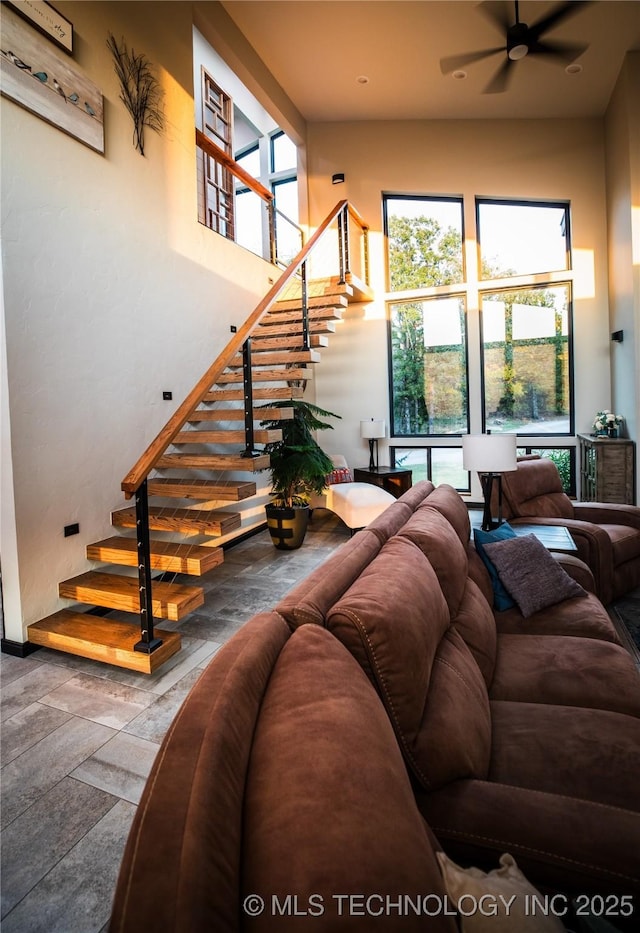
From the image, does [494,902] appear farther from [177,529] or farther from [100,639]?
[177,529]

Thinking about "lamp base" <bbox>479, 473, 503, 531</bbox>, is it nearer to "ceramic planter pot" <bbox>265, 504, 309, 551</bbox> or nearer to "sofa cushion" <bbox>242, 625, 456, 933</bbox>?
"ceramic planter pot" <bbox>265, 504, 309, 551</bbox>

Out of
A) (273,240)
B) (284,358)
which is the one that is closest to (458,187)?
(273,240)

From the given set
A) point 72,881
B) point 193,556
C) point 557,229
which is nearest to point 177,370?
point 193,556

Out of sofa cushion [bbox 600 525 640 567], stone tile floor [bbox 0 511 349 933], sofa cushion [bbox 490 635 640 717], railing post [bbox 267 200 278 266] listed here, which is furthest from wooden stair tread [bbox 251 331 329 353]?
sofa cushion [bbox 490 635 640 717]

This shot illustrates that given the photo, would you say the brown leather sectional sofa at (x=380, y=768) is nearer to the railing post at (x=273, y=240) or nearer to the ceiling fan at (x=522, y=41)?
the ceiling fan at (x=522, y=41)

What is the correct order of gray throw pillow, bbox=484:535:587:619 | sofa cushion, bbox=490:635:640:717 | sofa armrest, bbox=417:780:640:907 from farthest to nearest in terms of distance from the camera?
gray throw pillow, bbox=484:535:587:619 → sofa cushion, bbox=490:635:640:717 → sofa armrest, bbox=417:780:640:907

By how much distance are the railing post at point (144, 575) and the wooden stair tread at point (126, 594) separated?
160mm

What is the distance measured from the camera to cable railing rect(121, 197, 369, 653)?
8.66 feet

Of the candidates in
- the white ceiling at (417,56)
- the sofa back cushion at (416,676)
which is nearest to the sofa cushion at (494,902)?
the sofa back cushion at (416,676)

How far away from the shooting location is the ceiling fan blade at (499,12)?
14.6 ft

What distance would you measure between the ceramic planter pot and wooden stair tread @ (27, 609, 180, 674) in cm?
207

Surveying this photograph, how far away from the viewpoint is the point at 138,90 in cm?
388

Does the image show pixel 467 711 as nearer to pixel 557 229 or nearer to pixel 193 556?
pixel 193 556

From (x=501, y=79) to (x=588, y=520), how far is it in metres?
4.97
